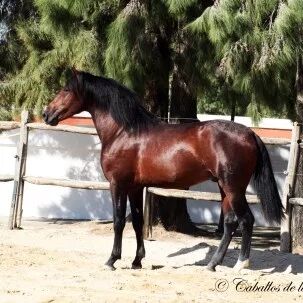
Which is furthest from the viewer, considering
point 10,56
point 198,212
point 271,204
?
point 198,212

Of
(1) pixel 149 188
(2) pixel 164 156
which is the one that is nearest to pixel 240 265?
(2) pixel 164 156

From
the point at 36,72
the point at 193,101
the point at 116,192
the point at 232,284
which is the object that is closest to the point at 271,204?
the point at 232,284

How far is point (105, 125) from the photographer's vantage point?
6.66 meters

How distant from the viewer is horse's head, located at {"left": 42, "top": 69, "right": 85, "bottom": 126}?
668 cm

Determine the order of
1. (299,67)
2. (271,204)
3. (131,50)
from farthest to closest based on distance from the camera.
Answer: (299,67) < (131,50) < (271,204)

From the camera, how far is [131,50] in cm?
749

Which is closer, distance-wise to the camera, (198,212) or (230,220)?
(230,220)

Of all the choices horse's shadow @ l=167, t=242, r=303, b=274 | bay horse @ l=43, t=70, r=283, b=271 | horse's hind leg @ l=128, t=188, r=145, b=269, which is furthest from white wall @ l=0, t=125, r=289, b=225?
horse's hind leg @ l=128, t=188, r=145, b=269

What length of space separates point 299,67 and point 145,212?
308 centimetres

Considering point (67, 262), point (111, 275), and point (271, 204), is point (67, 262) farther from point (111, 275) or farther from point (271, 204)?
point (271, 204)

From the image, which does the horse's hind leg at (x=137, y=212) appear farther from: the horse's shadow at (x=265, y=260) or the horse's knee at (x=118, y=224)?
the horse's shadow at (x=265, y=260)

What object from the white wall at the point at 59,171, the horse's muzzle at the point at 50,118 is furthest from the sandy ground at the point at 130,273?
the white wall at the point at 59,171

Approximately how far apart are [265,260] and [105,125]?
8.45 ft

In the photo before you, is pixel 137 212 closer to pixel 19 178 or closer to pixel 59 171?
pixel 19 178
